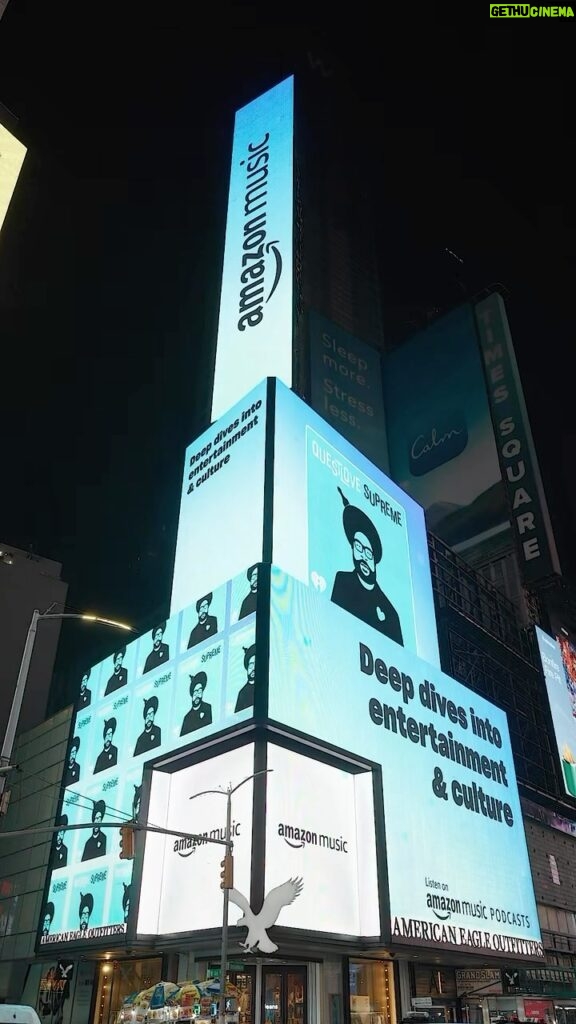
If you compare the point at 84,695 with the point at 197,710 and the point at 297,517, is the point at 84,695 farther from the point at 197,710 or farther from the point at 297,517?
the point at 297,517

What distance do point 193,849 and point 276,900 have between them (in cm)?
607

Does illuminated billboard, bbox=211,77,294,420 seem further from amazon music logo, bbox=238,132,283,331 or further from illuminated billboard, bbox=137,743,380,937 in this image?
illuminated billboard, bbox=137,743,380,937

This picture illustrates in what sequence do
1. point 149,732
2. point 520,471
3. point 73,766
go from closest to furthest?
point 149,732
point 73,766
point 520,471

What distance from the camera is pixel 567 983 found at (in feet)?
149

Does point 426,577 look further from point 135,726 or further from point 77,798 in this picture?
point 77,798

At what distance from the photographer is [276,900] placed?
22.1 m

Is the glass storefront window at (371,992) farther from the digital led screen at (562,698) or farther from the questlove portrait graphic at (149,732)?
the digital led screen at (562,698)

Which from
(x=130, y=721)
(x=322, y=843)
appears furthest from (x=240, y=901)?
(x=130, y=721)

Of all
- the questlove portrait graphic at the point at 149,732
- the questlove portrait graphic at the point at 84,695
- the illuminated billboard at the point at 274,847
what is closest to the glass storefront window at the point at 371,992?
A: the illuminated billboard at the point at 274,847

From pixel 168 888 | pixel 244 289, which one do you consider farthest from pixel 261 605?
pixel 244 289

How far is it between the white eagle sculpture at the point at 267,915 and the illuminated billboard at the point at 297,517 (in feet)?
34.6

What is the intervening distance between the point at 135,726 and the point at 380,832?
38.0 feet

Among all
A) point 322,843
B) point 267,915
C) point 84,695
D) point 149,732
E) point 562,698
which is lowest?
point 267,915

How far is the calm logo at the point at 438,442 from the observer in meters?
62.7
